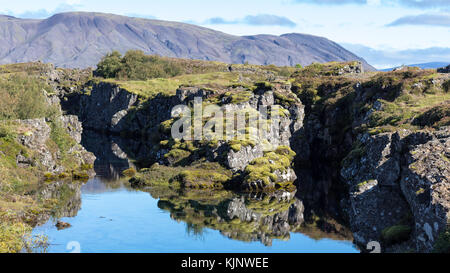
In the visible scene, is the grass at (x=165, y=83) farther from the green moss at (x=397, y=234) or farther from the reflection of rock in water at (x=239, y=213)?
the green moss at (x=397, y=234)

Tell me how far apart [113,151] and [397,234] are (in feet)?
261

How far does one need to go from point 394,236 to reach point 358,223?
9402 millimetres

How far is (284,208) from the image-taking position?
193ft

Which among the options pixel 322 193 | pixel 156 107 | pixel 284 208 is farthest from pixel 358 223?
pixel 156 107

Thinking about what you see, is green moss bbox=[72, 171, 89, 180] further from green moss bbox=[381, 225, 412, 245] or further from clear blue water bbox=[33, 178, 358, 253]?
green moss bbox=[381, 225, 412, 245]

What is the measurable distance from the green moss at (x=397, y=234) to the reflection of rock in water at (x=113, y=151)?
4819 cm

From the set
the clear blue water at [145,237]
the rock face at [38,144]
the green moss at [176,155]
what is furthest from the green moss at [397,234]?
the rock face at [38,144]

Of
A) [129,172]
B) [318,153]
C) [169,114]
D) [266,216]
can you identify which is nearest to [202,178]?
[266,216]

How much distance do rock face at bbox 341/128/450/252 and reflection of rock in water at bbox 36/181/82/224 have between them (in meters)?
30.8

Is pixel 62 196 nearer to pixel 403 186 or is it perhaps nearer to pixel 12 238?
pixel 12 238

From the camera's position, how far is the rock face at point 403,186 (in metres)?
33.7

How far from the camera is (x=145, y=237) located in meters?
44.2

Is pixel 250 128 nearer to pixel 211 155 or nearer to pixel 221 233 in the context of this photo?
pixel 211 155

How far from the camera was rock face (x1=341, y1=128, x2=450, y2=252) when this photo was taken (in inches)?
1328
